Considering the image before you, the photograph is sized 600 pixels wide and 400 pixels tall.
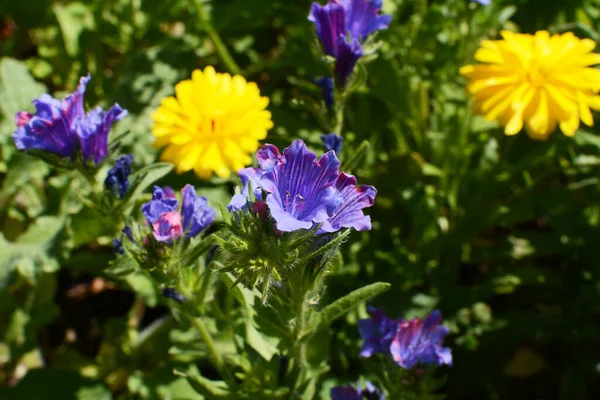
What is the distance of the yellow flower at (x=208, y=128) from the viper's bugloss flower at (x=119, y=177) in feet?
1.51

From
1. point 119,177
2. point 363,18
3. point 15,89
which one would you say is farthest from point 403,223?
point 15,89

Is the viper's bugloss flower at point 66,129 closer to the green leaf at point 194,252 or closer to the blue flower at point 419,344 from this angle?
the green leaf at point 194,252

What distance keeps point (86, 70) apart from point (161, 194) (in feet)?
8.03

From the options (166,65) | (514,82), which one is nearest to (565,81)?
(514,82)

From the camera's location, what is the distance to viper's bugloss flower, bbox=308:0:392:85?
2.66 metres

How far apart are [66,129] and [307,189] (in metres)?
1.07

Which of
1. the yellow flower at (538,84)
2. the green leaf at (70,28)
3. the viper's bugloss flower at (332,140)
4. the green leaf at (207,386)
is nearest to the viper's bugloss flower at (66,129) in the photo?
the viper's bugloss flower at (332,140)

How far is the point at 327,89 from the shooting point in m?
2.68

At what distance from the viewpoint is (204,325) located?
267 centimetres

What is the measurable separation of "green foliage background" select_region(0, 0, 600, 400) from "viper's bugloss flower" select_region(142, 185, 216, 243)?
30.8 inches

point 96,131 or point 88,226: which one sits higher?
point 96,131

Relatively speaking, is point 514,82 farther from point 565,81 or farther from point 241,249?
point 241,249

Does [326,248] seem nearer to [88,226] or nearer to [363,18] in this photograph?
[363,18]

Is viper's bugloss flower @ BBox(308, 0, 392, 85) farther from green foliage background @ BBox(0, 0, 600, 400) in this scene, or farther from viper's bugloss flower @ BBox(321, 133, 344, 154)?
green foliage background @ BBox(0, 0, 600, 400)
